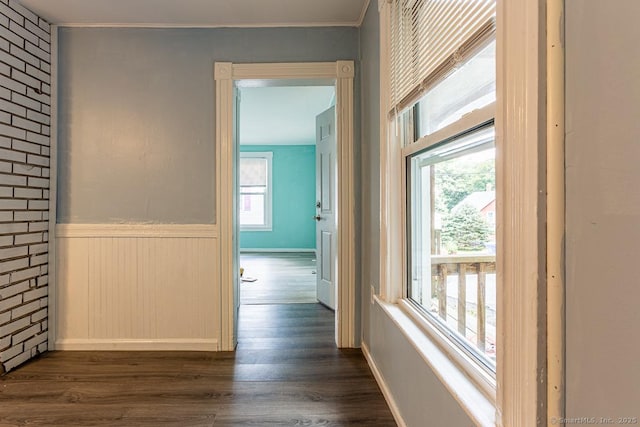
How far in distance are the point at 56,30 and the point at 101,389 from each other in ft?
8.00

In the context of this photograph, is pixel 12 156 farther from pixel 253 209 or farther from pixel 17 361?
pixel 253 209

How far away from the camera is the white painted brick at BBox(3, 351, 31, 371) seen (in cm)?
215

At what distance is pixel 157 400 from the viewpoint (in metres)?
1.87

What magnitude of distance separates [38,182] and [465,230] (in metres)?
2.68

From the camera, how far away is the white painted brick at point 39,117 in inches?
90.3

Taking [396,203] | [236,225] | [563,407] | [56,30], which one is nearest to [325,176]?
[236,225]

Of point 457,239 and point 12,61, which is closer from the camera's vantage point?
point 457,239

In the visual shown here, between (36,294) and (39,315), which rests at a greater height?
(36,294)

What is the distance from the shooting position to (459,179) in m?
1.27

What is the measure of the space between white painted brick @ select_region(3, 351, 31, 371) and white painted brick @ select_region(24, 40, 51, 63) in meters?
1.98

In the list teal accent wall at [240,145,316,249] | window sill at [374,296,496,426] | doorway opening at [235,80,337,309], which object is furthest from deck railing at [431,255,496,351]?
teal accent wall at [240,145,316,249]

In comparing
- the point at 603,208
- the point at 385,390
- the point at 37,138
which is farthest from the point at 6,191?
the point at 603,208

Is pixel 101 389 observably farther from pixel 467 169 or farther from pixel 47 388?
pixel 467 169

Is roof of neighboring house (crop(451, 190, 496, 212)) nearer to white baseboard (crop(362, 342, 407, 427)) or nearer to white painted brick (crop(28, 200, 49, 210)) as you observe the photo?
white baseboard (crop(362, 342, 407, 427))
